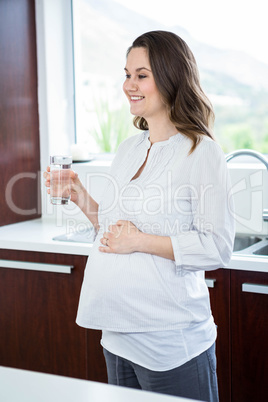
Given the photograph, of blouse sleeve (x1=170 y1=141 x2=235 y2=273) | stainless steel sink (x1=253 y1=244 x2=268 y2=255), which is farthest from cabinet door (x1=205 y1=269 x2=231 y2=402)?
blouse sleeve (x1=170 y1=141 x2=235 y2=273)

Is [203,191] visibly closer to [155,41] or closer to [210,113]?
[210,113]

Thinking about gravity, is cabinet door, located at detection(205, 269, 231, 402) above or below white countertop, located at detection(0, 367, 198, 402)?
below

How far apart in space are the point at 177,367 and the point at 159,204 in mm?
419

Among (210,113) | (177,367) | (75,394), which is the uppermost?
(210,113)

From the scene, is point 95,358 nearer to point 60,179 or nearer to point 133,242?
point 60,179

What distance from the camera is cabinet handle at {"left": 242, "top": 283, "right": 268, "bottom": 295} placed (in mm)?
1933

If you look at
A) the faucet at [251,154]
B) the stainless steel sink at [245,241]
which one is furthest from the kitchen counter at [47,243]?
the stainless steel sink at [245,241]

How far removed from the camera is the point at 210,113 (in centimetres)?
158

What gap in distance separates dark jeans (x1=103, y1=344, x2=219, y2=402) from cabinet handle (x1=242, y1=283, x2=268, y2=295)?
0.46 m

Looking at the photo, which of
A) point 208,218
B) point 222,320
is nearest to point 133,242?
point 208,218

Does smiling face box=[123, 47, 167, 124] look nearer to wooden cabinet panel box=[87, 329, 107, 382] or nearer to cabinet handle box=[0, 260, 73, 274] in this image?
cabinet handle box=[0, 260, 73, 274]

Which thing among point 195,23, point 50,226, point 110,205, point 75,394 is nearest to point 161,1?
point 195,23

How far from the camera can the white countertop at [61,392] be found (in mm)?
853

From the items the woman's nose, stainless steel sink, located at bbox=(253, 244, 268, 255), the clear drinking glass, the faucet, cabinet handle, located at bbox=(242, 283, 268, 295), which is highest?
the woman's nose
